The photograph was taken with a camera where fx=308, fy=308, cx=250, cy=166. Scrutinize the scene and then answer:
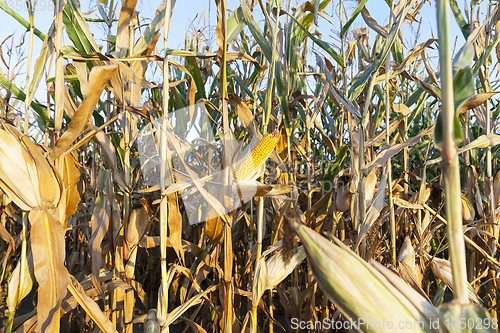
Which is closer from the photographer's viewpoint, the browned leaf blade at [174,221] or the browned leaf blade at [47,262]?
the browned leaf blade at [47,262]

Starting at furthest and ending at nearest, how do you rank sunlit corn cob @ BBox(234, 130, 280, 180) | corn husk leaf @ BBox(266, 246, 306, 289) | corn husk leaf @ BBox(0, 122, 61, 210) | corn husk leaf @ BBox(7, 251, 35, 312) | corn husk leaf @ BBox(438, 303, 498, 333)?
corn husk leaf @ BBox(266, 246, 306, 289)
sunlit corn cob @ BBox(234, 130, 280, 180)
corn husk leaf @ BBox(7, 251, 35, 312)
corn husk leaf @ BBox(0, 122, 61, 210)
corn husk leaf @ BBox(438, 303, 498, 333)

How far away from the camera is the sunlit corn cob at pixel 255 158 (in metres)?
1.28

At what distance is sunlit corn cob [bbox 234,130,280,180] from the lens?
128 centimetres

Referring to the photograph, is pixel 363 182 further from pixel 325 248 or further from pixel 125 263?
pixel 125 263

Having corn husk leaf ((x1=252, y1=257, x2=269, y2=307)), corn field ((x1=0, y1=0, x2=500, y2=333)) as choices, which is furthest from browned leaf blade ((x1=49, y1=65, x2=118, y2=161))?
corn husk leaf ((x1=252, y1=257, x2=269, y2=307))

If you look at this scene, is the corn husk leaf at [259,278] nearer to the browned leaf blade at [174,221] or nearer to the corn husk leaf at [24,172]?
the browned leaf blade at [174,221]

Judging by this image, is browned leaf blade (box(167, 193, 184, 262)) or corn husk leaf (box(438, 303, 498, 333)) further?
browned leaf blade (box(167, 193, 184, 262))

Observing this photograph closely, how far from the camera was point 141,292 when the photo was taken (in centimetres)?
175

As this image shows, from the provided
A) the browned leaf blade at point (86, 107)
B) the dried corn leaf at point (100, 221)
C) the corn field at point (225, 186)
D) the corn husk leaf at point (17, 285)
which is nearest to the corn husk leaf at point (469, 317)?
the corn field at point (225, 186)

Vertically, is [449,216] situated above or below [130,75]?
below

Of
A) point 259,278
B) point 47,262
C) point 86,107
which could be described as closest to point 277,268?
point 259,278

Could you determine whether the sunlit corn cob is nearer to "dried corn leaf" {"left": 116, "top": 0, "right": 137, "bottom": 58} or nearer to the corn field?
the corn field

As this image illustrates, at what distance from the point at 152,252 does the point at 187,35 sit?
2036 mm

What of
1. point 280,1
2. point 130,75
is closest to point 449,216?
point 130,75
